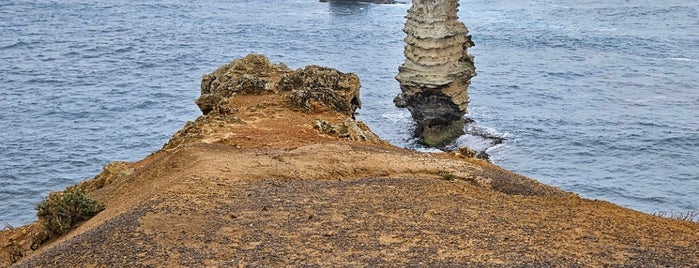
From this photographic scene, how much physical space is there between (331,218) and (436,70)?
36339mm

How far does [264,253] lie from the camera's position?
47.7 feet

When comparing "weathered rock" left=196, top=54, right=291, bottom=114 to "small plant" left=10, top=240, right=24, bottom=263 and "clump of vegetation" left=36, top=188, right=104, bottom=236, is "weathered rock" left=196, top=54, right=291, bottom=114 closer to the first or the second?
"clump of vegetation" left=36, top=188, right=104, bottom=236

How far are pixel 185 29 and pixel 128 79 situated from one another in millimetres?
21845

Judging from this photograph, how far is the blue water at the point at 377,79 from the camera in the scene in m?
46.5

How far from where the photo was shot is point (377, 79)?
221 ft

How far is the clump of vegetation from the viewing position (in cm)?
1852

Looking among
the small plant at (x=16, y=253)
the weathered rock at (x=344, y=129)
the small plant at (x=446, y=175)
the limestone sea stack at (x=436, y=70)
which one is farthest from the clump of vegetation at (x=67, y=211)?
the limestone sea stack at (x=436, y=70)

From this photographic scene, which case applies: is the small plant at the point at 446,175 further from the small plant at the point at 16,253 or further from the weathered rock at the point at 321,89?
the small plant at the point at 16,253

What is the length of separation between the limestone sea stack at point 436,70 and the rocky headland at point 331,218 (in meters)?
27.6

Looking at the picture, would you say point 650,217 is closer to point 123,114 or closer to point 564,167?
point 564,167

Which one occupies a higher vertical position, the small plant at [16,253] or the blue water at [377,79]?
the small plant at [16,253]

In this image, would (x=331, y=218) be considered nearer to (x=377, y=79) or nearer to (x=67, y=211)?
(x=67, y=211)

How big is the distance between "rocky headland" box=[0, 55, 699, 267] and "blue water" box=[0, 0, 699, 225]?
2031cm

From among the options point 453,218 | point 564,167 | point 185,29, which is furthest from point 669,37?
point 453,218
